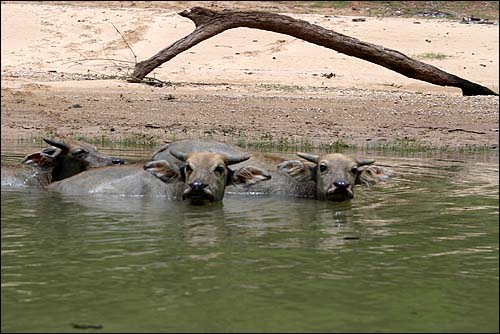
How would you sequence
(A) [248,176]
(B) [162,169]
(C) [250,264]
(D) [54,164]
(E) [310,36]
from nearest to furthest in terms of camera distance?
(C) [250,264] → (B) [162,169] → (A) [248,176] → (D) [54,164] → (E) [310,36]

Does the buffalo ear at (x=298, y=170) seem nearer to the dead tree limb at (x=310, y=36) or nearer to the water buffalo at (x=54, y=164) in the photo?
the water buffalo at (x=54, y=164)

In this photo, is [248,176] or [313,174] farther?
[313,174]

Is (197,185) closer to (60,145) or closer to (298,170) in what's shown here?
(298,170)

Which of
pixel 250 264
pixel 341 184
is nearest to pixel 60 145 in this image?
pixel 341 184

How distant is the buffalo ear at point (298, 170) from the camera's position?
1266 centimetres

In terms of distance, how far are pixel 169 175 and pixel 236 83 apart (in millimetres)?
11731

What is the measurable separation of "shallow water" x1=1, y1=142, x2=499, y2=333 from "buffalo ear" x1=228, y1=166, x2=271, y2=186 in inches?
8.0

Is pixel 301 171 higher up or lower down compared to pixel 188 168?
lower down

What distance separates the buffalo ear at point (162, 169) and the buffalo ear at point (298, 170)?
1.35 meters

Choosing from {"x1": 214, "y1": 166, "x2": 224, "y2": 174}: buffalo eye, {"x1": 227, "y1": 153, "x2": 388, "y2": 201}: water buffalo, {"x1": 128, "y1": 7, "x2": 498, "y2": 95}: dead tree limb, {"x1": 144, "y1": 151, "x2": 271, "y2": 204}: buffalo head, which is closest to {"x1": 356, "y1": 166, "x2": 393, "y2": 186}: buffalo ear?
{"x1": 227, "y1": 153, "x2": 388, "y2": 201}: water buffalo

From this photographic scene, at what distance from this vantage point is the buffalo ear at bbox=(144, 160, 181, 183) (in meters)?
12.0

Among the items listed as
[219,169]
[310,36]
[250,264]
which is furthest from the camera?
[310,36]

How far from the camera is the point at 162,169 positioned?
39.5 ft

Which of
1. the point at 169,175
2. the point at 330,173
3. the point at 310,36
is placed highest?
the point at 310,36
